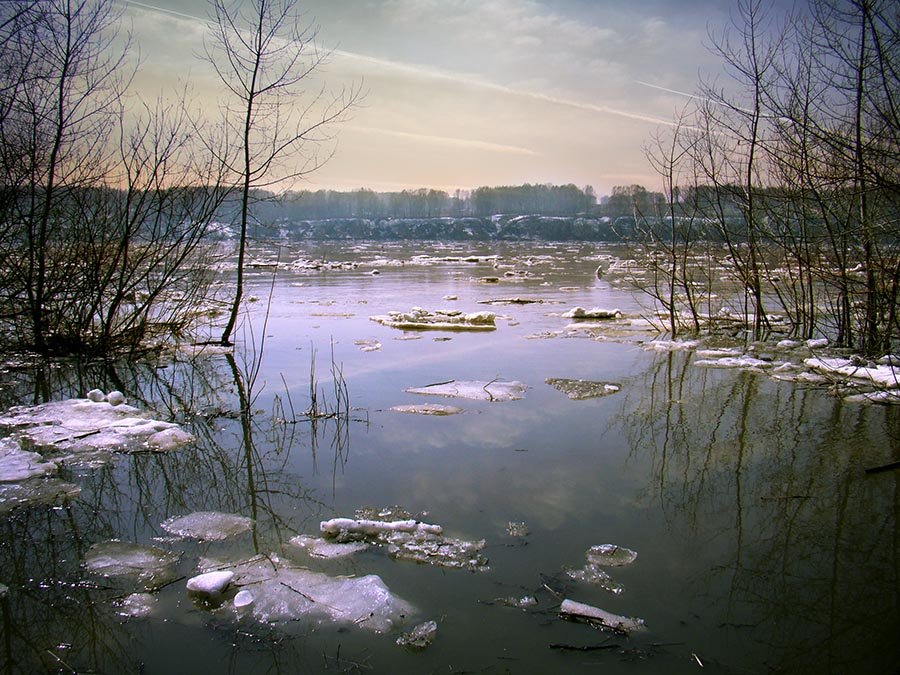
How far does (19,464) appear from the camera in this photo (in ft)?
14.0

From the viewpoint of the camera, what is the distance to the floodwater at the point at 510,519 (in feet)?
7.95

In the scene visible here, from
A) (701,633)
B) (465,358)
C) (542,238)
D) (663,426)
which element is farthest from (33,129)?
(542,238)

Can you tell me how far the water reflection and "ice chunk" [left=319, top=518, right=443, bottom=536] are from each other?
59.1 inches

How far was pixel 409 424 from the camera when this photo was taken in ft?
18.0

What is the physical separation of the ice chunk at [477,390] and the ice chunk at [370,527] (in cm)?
287

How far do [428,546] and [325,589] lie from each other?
2.16ft

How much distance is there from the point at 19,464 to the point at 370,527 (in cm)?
285

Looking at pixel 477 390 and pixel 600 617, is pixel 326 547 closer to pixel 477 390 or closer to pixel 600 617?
pixel 600 617

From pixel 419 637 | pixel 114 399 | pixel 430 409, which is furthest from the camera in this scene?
pixel 430 409

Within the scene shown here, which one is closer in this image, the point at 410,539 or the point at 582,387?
the point at 410,539

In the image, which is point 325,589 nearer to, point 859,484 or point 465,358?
point 859,484

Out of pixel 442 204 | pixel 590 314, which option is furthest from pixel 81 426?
pixel 442 204

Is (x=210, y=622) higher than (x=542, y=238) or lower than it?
lower

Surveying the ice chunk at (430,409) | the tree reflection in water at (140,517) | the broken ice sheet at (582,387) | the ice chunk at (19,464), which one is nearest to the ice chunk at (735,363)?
the broken ice sheet at (582,387)
